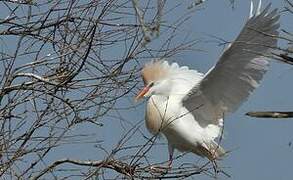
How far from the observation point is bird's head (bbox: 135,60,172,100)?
5305 millimetres

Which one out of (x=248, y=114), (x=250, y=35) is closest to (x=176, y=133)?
(x=250, y=35)

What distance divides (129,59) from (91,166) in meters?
0.63

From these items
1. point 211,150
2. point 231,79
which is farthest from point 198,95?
point 211,150

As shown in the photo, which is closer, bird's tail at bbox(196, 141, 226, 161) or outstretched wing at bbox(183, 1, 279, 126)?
outstretched wing at bbox(183, 1, 279, 126)

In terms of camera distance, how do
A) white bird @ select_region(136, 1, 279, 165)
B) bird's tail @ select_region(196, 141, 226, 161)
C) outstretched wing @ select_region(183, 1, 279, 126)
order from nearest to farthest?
1. outstretched wing @ select_region(183, 1, 279, 126)
2. bird's tail @ select_region(196, 141, 226, 161)
3. white bird @ select_region(136, 1, 279, 165)

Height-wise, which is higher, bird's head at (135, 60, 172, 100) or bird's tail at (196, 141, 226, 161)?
bird's head at (135, 60, 172, 100)

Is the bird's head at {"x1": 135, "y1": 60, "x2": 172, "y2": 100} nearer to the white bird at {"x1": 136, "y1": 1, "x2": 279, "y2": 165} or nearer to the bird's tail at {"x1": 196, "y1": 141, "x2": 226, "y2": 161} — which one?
the white bird at {"x1": 136, "y1": 1, "x2": 279, "y2": 165}

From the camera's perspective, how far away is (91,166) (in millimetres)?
3758

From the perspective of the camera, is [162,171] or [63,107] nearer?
[162,171]

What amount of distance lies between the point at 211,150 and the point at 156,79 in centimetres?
61

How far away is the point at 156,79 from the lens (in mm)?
5574

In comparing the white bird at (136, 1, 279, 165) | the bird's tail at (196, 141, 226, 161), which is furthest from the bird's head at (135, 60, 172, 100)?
the bird's tail at (196, 141, 226, 161)

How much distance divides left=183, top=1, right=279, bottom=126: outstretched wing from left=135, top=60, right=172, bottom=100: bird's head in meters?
0.17

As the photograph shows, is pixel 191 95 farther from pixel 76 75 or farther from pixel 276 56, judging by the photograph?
pixel 276 56
